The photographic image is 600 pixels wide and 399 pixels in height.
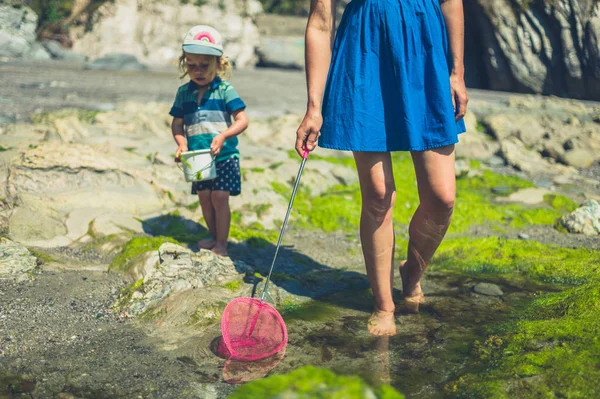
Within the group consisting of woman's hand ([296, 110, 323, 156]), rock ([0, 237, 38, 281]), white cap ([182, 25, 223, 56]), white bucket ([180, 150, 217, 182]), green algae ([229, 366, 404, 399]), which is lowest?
rock ([0, 237, 38, 281])

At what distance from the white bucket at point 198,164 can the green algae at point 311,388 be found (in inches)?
107

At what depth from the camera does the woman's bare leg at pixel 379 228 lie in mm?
3088

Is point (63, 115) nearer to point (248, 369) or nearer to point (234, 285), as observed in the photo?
point (234, 285)

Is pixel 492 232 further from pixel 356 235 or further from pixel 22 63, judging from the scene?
pixel 22 63

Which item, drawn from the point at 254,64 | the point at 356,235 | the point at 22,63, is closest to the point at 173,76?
the point at 22,63

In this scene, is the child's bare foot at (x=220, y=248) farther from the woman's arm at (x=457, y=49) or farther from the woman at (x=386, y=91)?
the woman's arm at (x=457, y=49)

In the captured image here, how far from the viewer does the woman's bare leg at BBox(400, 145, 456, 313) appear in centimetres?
311

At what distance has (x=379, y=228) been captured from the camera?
3.23 metres

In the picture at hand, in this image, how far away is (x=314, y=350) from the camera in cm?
304

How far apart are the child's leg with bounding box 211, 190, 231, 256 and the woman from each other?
57.0 inches

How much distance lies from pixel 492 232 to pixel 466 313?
2103mm

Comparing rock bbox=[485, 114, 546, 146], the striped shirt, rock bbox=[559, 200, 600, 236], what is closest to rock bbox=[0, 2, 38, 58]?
rock bbox=[485, 114, 546, 146]

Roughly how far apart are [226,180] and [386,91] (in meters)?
1.71

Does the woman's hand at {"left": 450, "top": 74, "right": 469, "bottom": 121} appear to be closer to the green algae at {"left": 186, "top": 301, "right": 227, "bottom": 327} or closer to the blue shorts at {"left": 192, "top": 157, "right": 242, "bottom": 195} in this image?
the green algae at {"left": 186, "top": 301, "right": 227, "bottom": 327}
